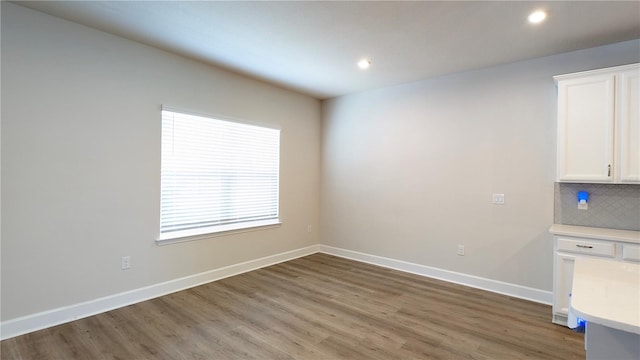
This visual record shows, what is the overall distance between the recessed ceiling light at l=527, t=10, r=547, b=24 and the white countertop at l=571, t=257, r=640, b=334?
77.8 inches

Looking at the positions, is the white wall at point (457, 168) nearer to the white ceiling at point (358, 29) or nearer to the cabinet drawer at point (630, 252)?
the white ceiling at point (358, 29)

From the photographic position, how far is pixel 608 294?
4.07 feet

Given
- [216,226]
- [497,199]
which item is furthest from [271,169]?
[497,199]

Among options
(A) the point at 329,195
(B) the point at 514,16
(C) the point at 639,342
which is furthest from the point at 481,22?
(A) the point at 329,195

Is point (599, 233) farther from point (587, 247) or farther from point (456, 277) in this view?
point (456, 277)

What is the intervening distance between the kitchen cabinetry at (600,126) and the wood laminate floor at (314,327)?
1458 mm

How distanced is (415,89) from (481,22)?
1.65 metres

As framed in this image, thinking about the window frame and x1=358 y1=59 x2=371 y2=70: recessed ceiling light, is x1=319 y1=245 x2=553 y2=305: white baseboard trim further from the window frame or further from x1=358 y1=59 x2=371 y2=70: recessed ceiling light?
x1=358 y1=59 x2=371 y2=70: recessed ceiling light

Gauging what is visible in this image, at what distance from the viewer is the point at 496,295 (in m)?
3.51

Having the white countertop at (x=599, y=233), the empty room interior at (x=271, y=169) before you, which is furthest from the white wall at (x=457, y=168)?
the white countertop at (x=599, y=233)

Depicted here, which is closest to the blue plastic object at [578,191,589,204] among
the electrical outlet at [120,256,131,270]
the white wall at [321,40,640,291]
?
the white wall at [321,40,640,291]

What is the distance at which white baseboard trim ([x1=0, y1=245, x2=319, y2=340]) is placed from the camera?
99.8 inches

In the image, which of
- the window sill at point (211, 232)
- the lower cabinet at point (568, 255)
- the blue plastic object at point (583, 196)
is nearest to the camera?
the lower cabinet at point (568, 255)

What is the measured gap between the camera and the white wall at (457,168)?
336 cm
